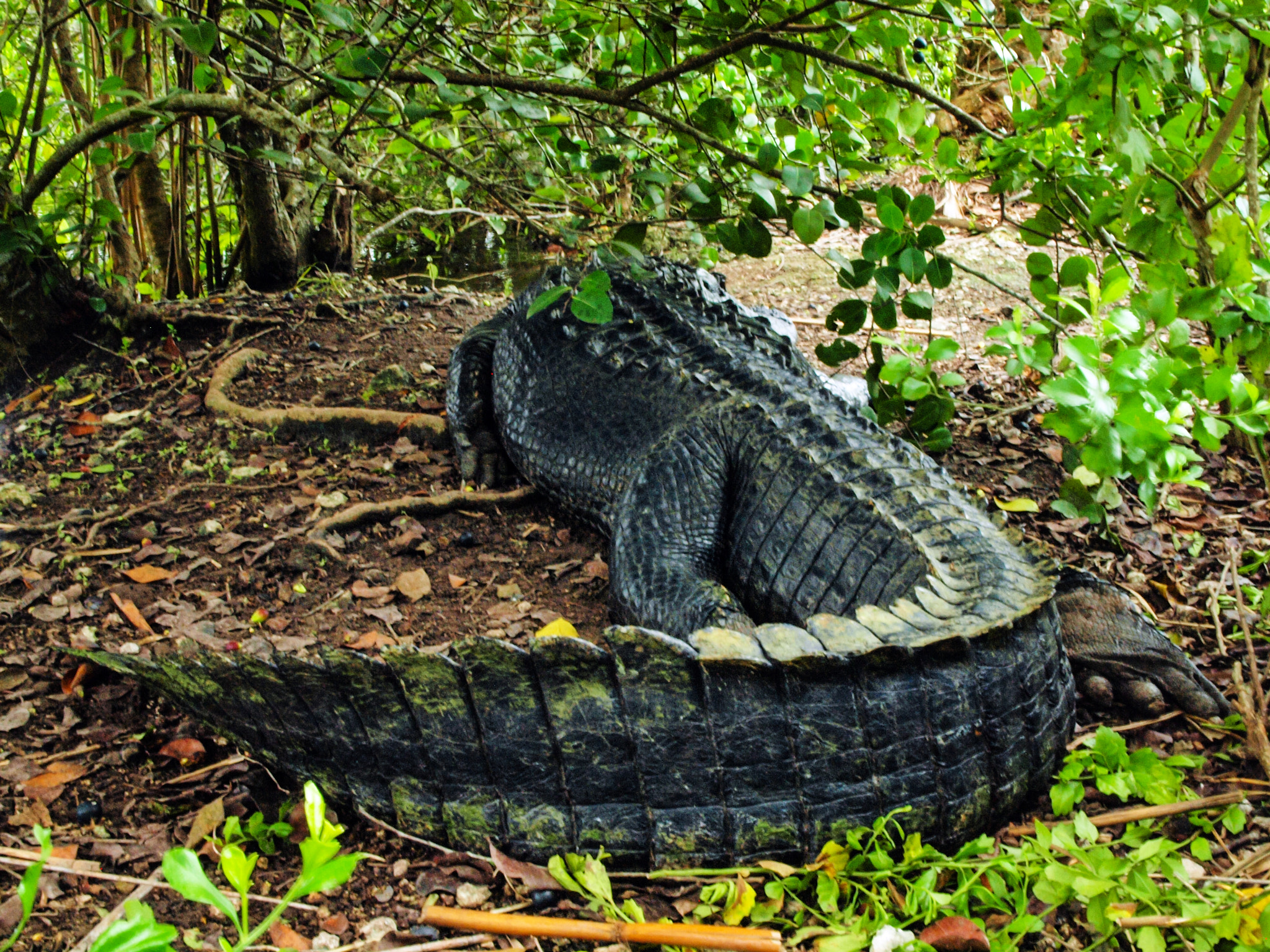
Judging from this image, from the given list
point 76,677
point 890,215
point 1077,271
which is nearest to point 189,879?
point 76,677

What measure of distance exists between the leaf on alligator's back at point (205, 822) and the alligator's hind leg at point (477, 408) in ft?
6.44

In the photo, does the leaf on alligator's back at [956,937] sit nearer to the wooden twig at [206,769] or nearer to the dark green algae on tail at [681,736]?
the dark green algae on tail at [681,736]

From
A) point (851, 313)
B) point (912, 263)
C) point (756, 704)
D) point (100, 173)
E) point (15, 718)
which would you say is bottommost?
point (15, 718)

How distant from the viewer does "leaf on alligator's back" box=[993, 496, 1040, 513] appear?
138 inches

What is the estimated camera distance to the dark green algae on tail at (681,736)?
1.84m

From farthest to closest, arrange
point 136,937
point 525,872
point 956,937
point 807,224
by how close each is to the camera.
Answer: point 807,224 < point 525,872 < point 956,937 < point 136,937

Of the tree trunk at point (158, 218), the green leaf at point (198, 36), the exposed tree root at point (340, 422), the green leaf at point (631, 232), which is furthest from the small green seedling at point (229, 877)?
the tree trunk at point (158, 218)

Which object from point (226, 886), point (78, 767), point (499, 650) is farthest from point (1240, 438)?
point (78, 767)

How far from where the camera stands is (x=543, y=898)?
1.86 meters

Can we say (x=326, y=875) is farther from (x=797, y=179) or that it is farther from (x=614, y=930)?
(x=797, y=179)

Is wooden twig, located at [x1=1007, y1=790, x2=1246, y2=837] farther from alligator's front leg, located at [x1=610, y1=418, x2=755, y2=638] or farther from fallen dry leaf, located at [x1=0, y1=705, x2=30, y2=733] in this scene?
fallen dry leaf, located at [x1=0, y1=705, x2=30, y2=733]

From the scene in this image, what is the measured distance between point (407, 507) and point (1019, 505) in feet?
7.73

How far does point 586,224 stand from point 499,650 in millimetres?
1450

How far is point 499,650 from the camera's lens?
1900mm
